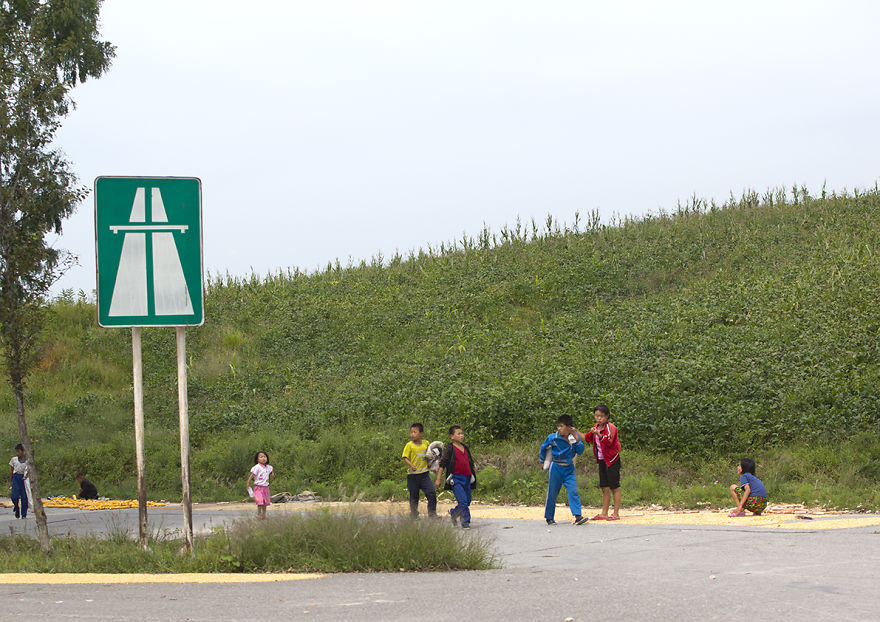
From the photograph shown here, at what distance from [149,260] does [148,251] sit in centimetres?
9

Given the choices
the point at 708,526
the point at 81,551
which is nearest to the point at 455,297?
the point at 708,526

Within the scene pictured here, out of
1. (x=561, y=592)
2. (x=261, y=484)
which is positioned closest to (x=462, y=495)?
(x=261, y=484)

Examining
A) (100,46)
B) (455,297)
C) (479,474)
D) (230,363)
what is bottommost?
(479,474)

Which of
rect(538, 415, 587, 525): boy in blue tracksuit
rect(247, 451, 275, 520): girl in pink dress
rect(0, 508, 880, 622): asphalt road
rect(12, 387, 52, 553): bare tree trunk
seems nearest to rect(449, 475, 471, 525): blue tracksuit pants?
rect(538, 415, 587, 525): boy in blue tracksuit

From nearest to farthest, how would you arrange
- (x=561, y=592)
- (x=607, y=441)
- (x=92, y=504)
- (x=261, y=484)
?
(x=561, y=592) < (x=607, y=441) < (x=261, y=484) < (x=92, y=504)

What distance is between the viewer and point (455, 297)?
37.9 m

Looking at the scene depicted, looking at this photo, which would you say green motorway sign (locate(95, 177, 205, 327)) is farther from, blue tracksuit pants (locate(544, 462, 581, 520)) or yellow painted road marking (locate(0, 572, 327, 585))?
blue tracksuit pants (locate(544, 462, 581, 520))

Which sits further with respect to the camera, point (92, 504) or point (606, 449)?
point (92, 504)

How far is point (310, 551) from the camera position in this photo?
8.73m

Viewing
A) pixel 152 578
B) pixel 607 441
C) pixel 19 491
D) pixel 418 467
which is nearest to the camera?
pixel 152 578

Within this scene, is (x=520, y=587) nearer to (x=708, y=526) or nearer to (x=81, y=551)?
(x=81, y=551)

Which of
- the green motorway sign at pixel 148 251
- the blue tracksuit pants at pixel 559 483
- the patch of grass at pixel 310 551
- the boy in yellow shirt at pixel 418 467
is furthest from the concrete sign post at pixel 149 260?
the blue tracksuit pants at pixel 559 483

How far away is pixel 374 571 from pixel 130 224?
4.00 metres

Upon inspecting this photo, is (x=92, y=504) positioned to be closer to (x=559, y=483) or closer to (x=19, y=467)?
(x=19, y=467)
